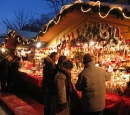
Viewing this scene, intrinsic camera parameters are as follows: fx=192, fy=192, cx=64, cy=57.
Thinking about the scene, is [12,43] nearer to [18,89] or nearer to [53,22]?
[18,89]

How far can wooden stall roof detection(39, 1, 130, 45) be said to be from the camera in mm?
5284

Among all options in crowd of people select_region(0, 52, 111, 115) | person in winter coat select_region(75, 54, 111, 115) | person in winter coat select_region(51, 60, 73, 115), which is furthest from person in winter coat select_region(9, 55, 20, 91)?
person in winter coat select_region(75, 54, 111, 115)

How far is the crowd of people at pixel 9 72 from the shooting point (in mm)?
8886

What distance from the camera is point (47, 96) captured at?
511cm

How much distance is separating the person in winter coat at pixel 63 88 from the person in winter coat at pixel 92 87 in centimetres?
46

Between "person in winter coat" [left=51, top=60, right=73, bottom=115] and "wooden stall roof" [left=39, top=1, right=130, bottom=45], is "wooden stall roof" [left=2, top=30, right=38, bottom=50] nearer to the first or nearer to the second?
"wooden stall roof" [left=39, top=1, right=130, bottom=45]

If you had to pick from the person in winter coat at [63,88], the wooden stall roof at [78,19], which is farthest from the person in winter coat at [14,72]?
the person in winter coat at [63,88]

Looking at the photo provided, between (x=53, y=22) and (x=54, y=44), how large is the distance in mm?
2184

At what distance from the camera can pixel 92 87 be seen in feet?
11.6

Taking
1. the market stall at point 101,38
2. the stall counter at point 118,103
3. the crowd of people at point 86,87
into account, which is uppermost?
the market stall at point 101,38

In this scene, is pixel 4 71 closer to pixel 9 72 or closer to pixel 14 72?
pixel 9 72

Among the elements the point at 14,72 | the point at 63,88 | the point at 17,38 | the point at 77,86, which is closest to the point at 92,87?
the point at 77,86

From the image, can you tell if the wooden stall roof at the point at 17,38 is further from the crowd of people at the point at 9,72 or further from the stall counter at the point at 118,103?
the stall counter at the point at 118,103

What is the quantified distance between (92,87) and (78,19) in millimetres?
4210
